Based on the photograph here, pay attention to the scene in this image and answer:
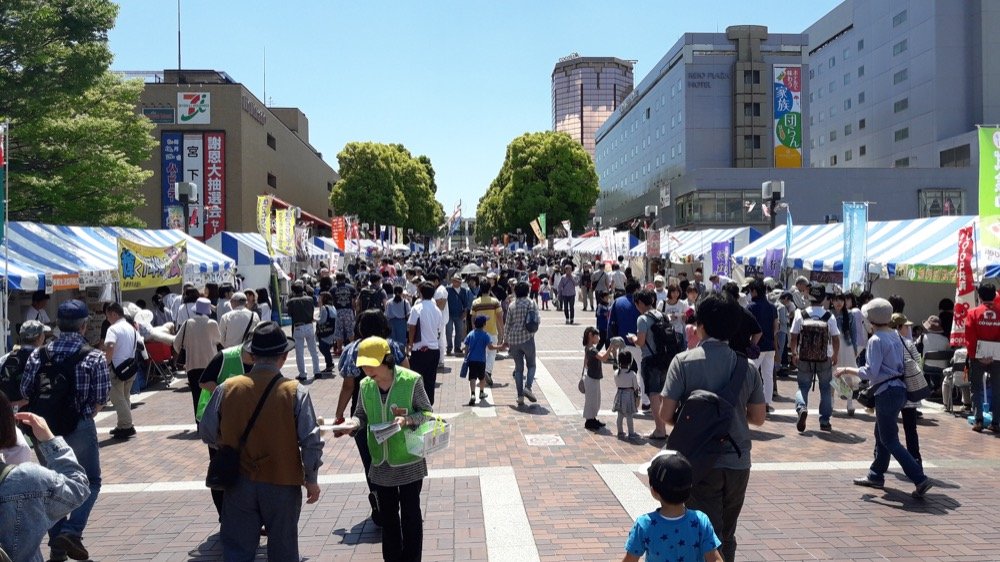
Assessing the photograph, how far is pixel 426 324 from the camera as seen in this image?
30.5 feet

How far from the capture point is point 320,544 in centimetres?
563

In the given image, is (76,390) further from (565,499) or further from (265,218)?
(265,218)

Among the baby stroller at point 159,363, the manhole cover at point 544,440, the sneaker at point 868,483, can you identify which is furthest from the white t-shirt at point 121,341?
the sneaker at point 868,483

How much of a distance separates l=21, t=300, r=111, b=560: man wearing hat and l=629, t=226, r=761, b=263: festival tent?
18.5 m

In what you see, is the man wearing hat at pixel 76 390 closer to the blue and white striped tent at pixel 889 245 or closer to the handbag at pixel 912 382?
the handbag at pixel 912 382

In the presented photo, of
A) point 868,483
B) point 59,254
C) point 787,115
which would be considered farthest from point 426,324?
A: point 787,115

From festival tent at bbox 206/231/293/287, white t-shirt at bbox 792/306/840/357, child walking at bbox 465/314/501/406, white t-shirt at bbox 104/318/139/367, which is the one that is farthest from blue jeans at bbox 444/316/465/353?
white t-shirt at bbox 104/318/139/367

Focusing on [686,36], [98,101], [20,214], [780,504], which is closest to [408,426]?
[780,504]

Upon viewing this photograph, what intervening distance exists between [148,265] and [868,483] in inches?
461

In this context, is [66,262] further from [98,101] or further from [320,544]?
[98,101]

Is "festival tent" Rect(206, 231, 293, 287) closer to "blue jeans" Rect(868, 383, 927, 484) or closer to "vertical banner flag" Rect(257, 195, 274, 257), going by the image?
"vertical banner flag" Rect(257, 195, 274, 257)

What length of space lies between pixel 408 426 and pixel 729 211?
47.2 meters

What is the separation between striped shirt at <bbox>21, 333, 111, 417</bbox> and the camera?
17.1 feet

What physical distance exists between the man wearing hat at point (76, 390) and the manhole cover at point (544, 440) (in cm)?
463
